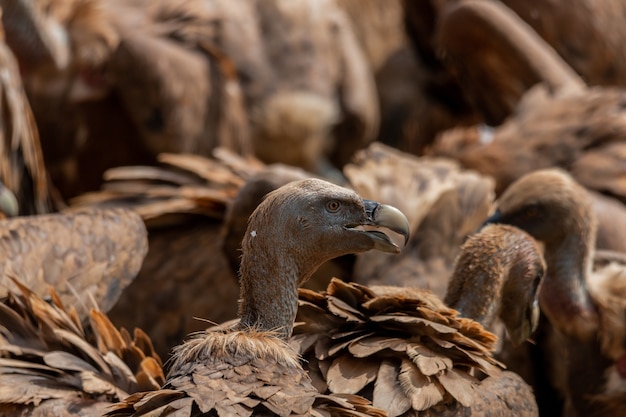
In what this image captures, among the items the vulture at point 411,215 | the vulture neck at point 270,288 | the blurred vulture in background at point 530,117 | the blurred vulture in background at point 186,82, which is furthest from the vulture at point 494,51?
the vulture neck at point 270,288

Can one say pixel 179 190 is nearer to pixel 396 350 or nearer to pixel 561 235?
pixel 561 235

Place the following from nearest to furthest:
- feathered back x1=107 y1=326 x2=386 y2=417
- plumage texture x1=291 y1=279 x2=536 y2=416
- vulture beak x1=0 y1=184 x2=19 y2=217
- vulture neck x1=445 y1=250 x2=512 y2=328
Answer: feathered back x1=107 y1=326 x2=386 y2=417 → plumage texture x1=291 y1=279 x2=536 y2=416 → vulture neck x1=445 y1=250 x2=512 y2=328 → vulture beak x1=0 y1=184 x2=19 y2=217

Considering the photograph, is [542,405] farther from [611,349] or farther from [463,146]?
[463,146]

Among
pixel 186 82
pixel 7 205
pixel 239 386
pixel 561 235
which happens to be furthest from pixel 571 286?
pixel 186 82

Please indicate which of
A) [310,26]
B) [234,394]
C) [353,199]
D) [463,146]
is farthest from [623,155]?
[234,394]

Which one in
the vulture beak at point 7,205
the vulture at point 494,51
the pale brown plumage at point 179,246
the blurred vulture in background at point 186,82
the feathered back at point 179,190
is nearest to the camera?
the vulture beak at point 7,205

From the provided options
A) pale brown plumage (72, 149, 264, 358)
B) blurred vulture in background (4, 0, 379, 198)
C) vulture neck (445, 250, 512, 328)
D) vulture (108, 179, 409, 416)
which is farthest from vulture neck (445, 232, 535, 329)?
blurred vulture in background (4, 0, 379, 198)

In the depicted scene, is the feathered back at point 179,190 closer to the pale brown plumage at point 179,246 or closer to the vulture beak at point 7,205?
the pale brown plumage at point 179,246

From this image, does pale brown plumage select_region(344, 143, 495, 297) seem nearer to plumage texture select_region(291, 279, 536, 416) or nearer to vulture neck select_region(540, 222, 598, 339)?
vulture neck select_region(540, 222, 598, 339)
